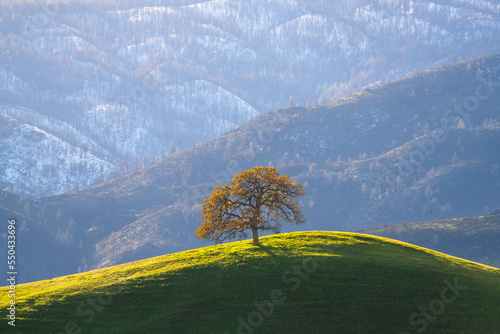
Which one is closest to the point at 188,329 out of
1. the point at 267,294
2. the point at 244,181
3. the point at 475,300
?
the point at 267,294

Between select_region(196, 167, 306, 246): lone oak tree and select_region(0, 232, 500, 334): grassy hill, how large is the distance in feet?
10.4

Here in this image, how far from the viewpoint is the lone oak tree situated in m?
86.8

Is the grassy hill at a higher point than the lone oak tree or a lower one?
lower

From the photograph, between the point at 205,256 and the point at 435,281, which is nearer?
the point at 435,281

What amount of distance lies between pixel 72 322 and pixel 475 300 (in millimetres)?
48442

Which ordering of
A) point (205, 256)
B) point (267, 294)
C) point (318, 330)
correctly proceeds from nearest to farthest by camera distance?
1. point (318, 330)
2. point (267, 294)
3. point (205, 256)

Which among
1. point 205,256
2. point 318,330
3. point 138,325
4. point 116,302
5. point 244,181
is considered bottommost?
point 318,330

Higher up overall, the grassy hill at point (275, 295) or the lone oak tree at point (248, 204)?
the lone oak tree at point (248, 204)

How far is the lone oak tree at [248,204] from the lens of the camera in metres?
86.8

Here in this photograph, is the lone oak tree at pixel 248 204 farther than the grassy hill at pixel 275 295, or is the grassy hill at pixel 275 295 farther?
the lone oak tree at pixel 248 204

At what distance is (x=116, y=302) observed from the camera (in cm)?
7106

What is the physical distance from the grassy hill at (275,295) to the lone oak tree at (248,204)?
3168 mm

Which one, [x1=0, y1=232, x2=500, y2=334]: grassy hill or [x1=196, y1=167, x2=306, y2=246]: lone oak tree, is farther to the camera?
[x1=196, y1=167, x2=306, y2=246]: lone oak tree

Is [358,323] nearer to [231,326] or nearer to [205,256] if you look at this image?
[231,326]
